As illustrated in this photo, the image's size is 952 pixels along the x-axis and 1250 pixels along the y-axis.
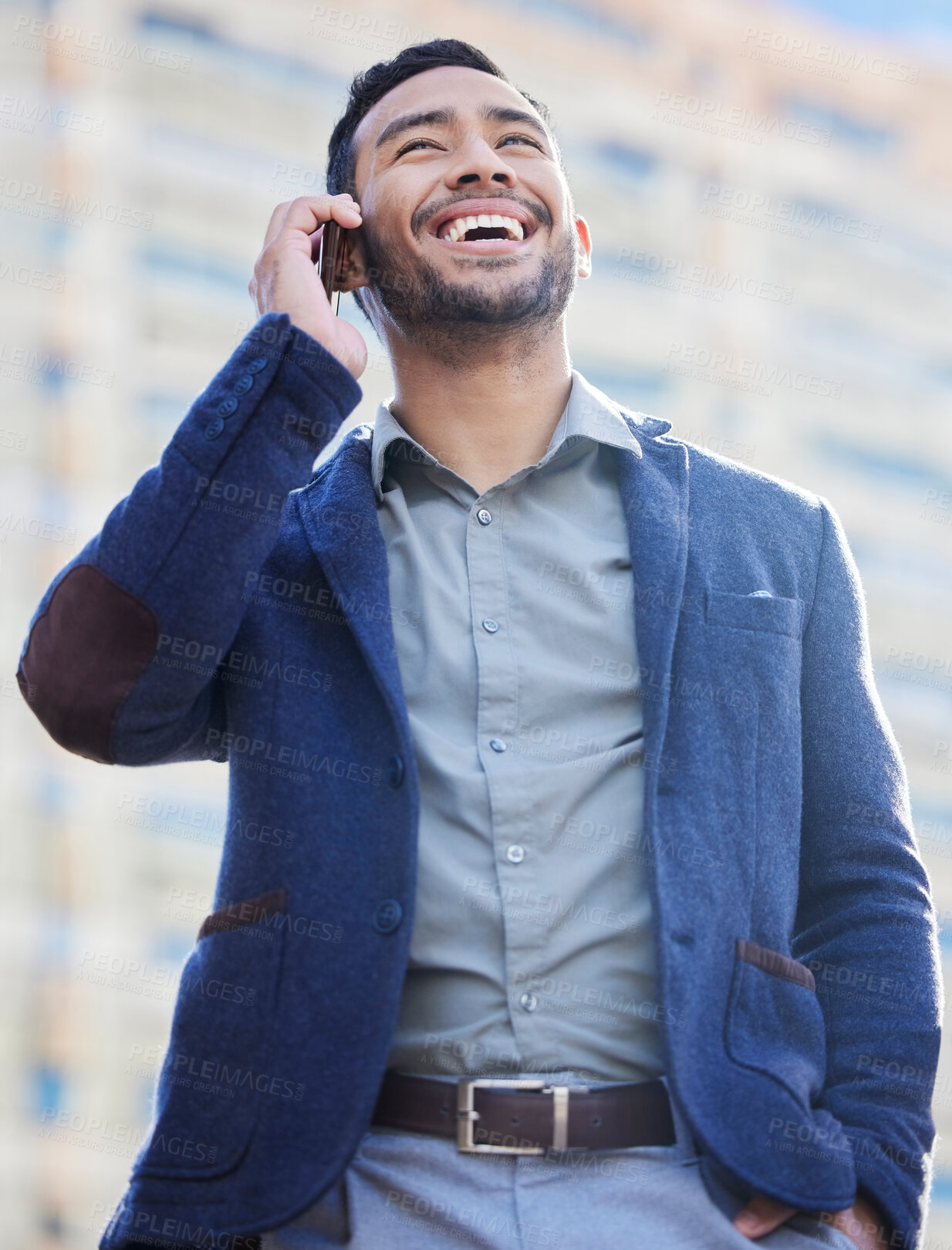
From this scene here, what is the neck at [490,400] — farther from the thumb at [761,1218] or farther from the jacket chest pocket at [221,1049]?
the thumb at [761,1218]

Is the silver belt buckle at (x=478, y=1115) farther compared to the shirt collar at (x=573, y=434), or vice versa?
the shirt collar at (x=573, y=434)

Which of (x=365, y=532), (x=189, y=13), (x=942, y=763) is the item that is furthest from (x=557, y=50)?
(x=365, y=532)

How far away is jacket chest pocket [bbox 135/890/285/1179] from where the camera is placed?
1.62m

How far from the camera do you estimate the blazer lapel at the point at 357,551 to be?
1771 mm

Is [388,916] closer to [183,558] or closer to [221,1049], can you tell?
[221,1049]

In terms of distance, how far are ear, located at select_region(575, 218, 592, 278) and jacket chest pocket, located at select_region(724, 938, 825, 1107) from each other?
131cm

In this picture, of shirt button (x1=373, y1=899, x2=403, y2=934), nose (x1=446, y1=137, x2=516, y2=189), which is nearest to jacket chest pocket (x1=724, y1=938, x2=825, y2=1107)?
shirt button (x1=373, y1=899, x2=403, y2=934)

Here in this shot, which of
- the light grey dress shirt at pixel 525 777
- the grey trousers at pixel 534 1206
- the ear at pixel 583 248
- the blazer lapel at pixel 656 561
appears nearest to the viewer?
the grey trousers at pixel 534 1206

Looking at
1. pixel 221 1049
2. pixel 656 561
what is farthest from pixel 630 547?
pixel 221 1049

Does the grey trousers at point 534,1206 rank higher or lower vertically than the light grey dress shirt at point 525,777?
lower

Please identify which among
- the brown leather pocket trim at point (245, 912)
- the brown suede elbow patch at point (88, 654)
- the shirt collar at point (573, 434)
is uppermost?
the shirt collar at point (573, 434)

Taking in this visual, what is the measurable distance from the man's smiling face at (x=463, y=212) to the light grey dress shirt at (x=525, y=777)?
0.29 metres

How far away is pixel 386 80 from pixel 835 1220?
209 cm

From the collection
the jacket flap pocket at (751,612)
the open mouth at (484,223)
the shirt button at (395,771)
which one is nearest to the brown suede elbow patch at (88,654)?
the shirt button at (395,771)
